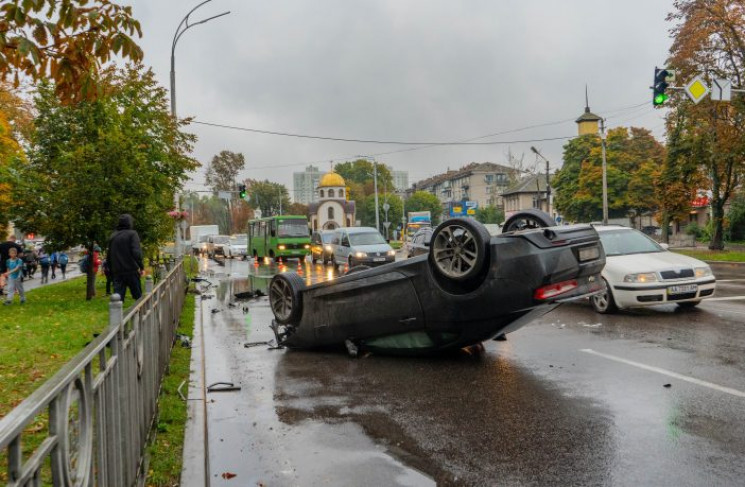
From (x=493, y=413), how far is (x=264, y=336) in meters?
5.62

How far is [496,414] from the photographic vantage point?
539 cm

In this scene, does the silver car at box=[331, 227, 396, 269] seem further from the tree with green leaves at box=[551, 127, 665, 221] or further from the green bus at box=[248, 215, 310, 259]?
the tree with green leaves at box=[551, 127, 665, 221]

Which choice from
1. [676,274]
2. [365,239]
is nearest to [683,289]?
[676,274]

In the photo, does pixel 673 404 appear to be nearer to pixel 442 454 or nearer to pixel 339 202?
pixel 442 454

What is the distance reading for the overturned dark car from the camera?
20.7 ft

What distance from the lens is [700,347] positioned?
7781 mm

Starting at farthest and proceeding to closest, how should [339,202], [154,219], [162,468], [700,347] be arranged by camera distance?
[339,202], [154,219], [700,347], [162,468]

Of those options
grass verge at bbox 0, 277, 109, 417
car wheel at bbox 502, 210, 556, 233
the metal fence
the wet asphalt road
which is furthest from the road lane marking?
grass verge at bbox 0, 277, 109, 417

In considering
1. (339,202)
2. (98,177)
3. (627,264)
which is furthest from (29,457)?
(339,202)

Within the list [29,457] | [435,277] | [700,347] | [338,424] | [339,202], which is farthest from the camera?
[339,202]

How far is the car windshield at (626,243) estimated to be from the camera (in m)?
11.6

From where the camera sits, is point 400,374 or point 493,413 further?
point 400,374

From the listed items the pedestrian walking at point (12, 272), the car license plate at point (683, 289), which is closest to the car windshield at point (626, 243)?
the car license plate at point (683, 289)

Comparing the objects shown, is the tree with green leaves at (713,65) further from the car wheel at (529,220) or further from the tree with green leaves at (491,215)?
the tree with green leaves at (491,215)
